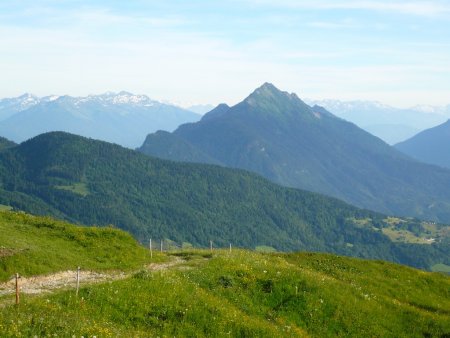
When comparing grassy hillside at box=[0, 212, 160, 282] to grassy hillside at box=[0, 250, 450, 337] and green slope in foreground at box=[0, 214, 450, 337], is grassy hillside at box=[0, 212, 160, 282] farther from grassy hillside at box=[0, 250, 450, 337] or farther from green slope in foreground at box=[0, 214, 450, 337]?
grassy hillside at box=[0, 250, 450, 337]

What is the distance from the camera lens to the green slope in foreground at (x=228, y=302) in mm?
24047

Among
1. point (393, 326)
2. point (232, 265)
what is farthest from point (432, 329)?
Answer: point (232, 265)

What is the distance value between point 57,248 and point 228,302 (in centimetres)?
1624

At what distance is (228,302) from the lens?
31.4 m

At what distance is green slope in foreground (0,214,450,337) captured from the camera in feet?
78.9

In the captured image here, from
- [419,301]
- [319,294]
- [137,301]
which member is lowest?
[419,301]

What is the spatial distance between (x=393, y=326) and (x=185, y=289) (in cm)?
1424

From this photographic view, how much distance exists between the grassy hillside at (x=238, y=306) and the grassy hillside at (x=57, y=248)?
18.5ft

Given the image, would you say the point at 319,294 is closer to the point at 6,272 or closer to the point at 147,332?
the point at 147,332

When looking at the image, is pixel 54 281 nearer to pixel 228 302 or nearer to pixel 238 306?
Result: pixel 228 302

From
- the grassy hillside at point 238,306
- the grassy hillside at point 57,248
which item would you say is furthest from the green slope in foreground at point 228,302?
the grassy hillside at point 57,248

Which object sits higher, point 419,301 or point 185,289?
point 185,289

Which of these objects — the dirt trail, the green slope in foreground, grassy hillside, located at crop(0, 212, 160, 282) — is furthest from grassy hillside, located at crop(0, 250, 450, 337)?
grassy hillside, located at crop(0, 212, 160, 282)

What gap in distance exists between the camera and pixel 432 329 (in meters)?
34.8
